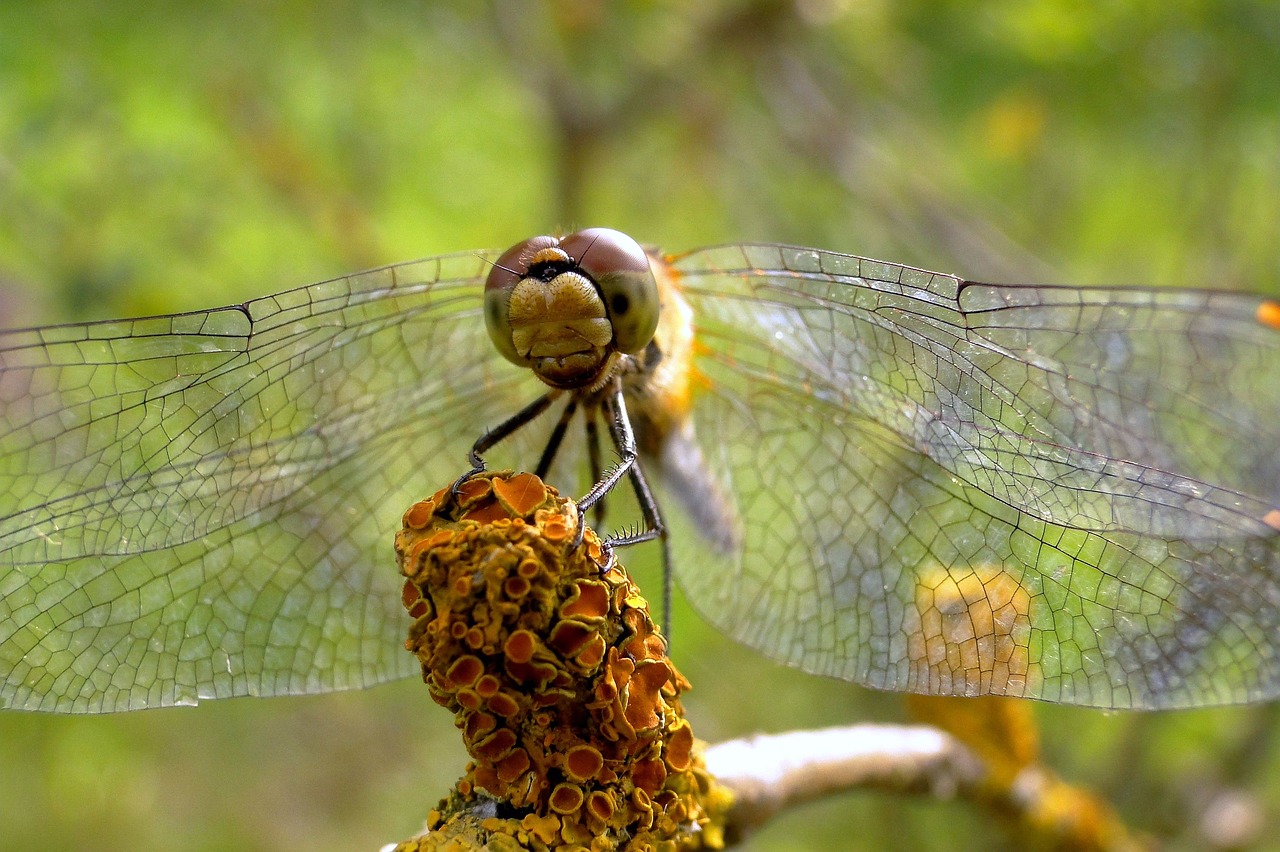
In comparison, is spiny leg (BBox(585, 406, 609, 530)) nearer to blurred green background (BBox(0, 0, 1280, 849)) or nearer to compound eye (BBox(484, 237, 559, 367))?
compound eye (BBox(484, 237, 559, 367))

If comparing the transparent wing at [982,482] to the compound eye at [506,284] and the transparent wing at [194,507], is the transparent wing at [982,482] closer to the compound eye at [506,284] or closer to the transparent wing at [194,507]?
the compound eye at [506,284]

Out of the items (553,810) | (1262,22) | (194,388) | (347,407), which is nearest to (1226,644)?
(553,810)

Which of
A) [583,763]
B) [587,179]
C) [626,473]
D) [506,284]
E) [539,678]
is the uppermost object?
[587,179]

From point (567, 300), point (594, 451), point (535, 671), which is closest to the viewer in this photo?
point (535, 671)

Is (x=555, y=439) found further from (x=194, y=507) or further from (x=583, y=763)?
(x=583, y=763)

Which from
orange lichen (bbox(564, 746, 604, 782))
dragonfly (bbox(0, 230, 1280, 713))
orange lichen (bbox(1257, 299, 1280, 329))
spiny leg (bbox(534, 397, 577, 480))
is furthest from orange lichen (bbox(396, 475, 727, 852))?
orange lichen (bbox(1257, 299, 1280, 329))

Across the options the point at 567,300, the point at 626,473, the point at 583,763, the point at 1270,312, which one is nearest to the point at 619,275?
the point at 567,300

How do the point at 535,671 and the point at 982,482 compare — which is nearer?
the point at 535,671
